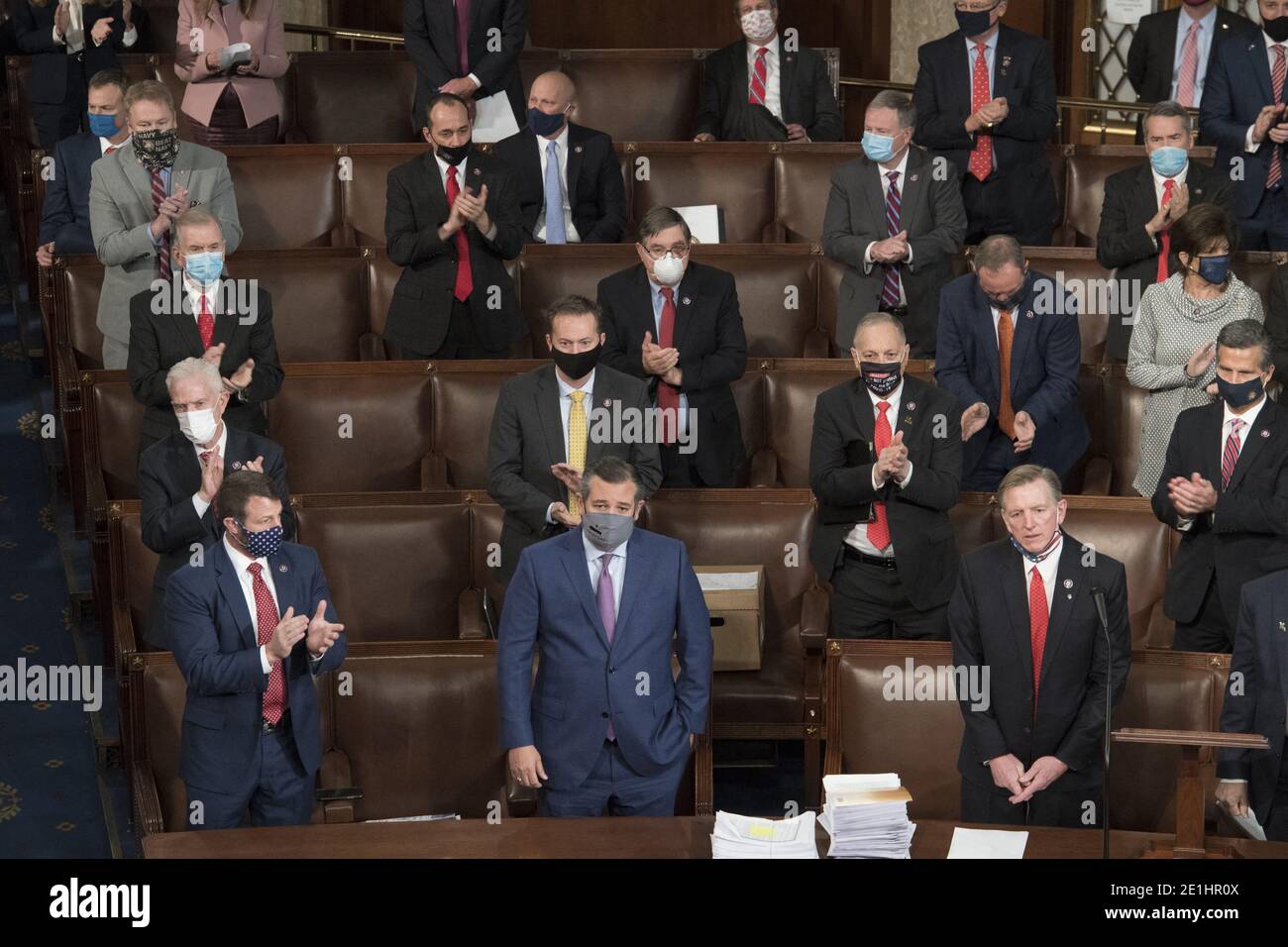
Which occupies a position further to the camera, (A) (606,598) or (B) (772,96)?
(B) (772,96)

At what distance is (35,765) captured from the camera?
546 cm

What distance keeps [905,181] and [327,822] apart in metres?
3.13

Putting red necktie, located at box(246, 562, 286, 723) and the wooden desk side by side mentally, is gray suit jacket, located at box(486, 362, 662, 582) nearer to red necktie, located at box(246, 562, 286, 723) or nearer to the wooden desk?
red necktie, located at box(246, 562, 286, 723)

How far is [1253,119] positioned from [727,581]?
9.91 ft

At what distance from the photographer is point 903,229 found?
6.39 m

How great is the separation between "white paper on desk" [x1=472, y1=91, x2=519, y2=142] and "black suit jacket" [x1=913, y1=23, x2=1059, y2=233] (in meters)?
1.54

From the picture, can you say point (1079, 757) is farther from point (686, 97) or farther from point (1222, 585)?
point (686, 97)

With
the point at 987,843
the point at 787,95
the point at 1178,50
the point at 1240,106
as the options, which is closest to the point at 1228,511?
the point at 987,843

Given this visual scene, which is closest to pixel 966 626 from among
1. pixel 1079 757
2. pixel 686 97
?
pixel 1079 757

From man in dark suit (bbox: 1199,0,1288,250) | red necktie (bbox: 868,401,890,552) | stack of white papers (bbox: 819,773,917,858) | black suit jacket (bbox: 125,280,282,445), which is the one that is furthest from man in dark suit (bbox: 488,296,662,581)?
man in dark suit (bbox: 1199,0,1288,250)

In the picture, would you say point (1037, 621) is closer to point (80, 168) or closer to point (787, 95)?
point (787, 95)

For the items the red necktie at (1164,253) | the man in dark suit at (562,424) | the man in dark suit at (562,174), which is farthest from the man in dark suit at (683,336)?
the red necktie at (1164,253)

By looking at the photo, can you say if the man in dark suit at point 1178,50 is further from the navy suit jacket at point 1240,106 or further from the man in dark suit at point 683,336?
the man in dark suit at point 683,336

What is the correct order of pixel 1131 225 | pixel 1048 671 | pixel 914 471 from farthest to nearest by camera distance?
pixel 1131 225, pixel 914 471, pixel 1048 671
